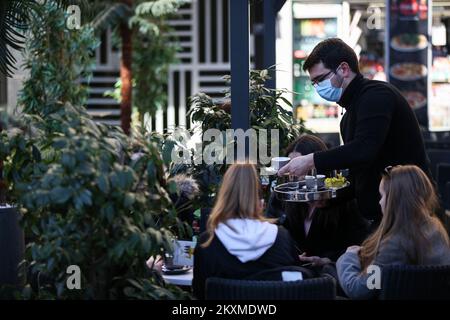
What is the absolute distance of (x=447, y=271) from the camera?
4.04 metres

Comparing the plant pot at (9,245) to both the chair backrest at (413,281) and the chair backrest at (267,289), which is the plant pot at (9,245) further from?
the chair backrest at (413,281)

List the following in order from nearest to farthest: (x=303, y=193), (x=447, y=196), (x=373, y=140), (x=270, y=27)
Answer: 1. (x=373, y=140)
2. (x=303, y=193)
3. (x=270, y=27)
4. (x=447, y=196)

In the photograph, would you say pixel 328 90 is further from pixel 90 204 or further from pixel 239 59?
pixel 90 204

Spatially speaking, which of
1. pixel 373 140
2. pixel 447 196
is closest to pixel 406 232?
pixel 373 140

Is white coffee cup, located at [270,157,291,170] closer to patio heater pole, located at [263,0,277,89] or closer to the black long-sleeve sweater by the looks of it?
the black long-sleeve sweater

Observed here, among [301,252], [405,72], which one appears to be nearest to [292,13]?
[405,72]

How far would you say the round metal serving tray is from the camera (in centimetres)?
491

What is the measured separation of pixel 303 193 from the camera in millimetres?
4922

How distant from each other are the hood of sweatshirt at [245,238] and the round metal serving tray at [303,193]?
88 centimetres

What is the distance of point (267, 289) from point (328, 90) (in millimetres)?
1602

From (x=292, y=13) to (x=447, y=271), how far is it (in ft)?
25.3

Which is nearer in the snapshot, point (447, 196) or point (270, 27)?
point (270, 27)

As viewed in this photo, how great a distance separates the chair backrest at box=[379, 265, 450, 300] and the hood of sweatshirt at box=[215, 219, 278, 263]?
51cm
